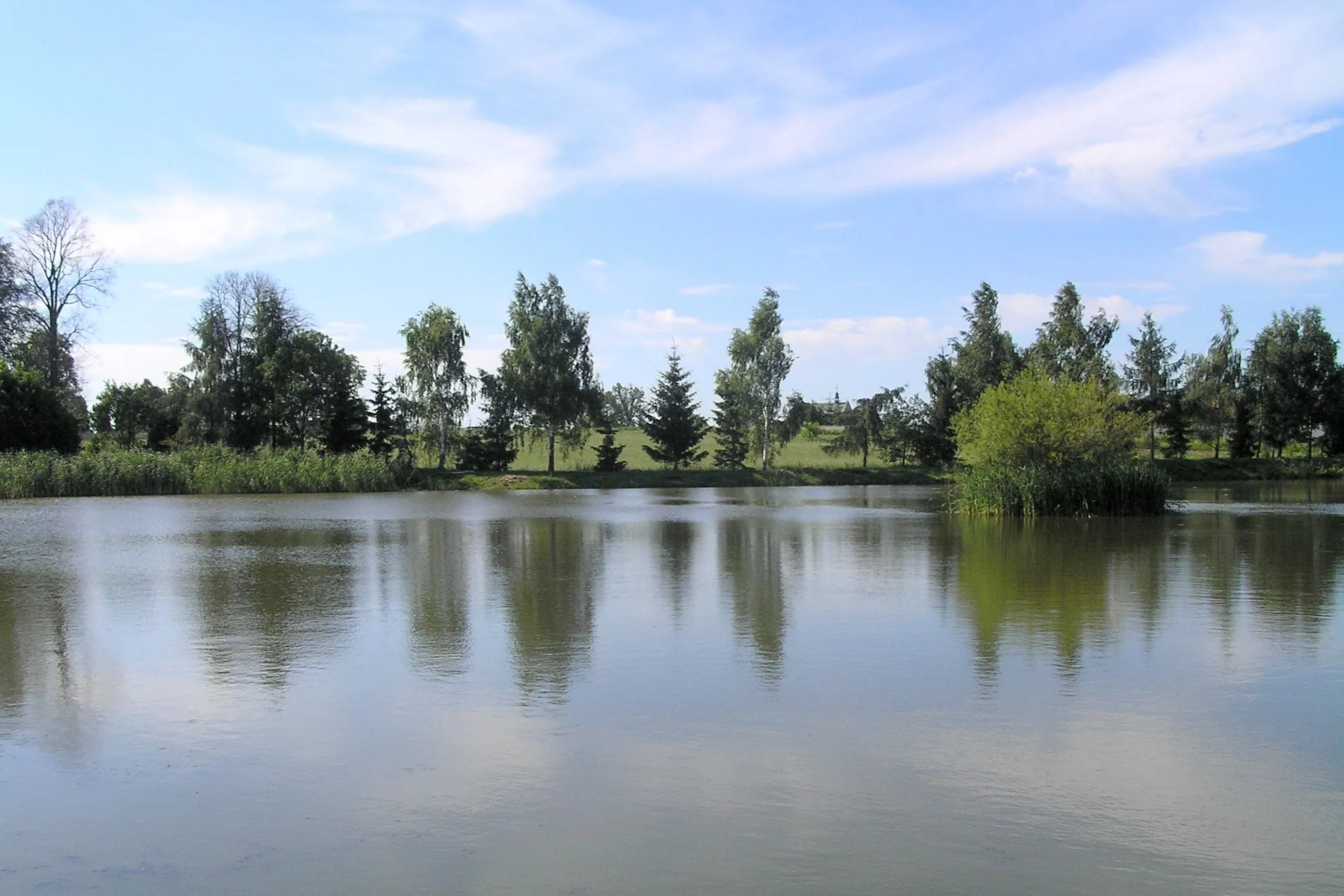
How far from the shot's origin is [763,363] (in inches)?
2283

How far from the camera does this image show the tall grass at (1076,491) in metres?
26.9

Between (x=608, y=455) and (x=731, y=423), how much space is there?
8272mm

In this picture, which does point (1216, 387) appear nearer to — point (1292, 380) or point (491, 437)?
point (1292, 380)

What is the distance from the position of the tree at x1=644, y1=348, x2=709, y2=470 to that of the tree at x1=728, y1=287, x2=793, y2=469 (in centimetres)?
298

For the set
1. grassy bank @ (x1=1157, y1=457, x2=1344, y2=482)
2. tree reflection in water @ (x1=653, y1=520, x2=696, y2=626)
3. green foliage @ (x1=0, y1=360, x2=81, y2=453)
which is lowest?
tree reflection in water @ (x1=653, y1=520, x2=696, y2=626)

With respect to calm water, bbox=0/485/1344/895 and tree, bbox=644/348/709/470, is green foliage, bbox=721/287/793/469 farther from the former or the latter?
calm water, bbox=0/485/1344/895

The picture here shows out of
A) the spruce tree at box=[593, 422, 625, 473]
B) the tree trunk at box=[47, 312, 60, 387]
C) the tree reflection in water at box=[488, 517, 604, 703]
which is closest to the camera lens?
the tree reflection in water at box=[488, 517, 604, 703]

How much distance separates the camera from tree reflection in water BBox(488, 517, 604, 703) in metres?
8.78

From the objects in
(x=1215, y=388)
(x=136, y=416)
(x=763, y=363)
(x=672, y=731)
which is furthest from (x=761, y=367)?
(x=672, y=731)

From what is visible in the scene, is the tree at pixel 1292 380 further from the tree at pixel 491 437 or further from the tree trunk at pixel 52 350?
the tree trunk at pixel 52 350

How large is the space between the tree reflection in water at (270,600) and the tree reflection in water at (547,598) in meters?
1.91

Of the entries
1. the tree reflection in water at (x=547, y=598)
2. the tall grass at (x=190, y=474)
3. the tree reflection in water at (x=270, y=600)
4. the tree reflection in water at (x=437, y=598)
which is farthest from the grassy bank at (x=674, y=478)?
the tree reflection in water at (x=270, y=600)

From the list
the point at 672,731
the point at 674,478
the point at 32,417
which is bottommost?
the point at 672,731

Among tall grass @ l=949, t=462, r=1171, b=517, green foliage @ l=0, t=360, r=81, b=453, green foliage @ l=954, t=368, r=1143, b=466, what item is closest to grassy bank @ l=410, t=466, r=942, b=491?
green foliage @ l=0, t=360, r=81, b=453
